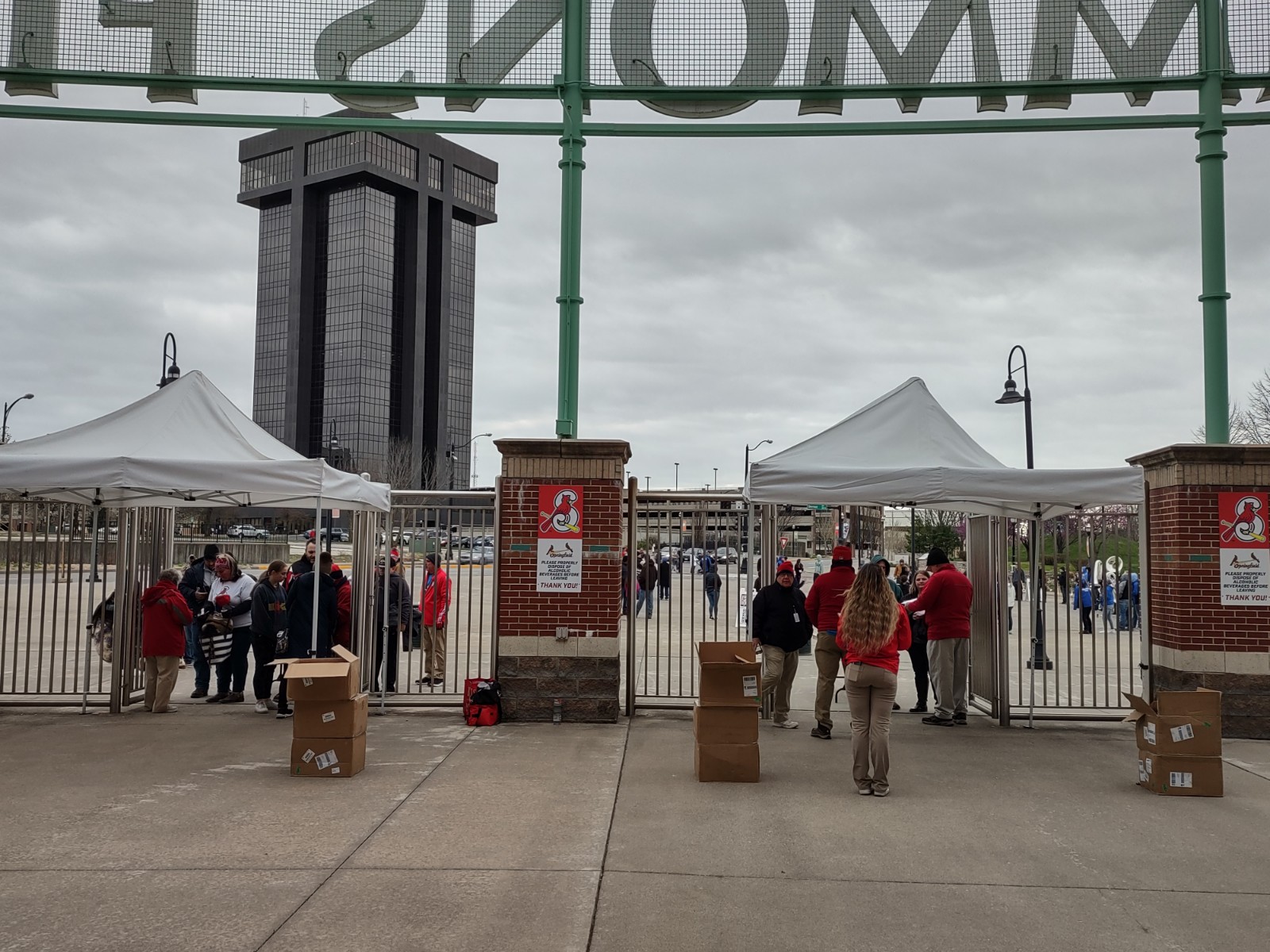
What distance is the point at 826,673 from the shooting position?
9.62 metres

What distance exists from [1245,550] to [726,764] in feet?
19.4

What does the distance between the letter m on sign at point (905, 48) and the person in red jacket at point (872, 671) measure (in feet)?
19.3

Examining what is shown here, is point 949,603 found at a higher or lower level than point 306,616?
higher

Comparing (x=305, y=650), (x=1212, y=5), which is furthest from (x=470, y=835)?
(x=1212, y=5)

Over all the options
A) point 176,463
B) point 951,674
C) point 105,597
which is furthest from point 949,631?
point 105,597

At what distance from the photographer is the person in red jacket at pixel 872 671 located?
24.2ft

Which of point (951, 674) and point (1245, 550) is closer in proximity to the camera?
point (1245, 550)

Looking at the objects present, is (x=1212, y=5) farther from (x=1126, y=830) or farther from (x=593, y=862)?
(x=593, y=862)

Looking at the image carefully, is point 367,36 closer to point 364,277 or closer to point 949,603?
point 949,603

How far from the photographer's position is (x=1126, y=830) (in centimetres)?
649

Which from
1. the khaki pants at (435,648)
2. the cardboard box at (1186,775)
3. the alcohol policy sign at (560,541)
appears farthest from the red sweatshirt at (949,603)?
the khaki pants at (435,648)

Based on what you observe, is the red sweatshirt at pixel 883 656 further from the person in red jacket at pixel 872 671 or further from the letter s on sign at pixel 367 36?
the letter s on sign at pixel 367 36

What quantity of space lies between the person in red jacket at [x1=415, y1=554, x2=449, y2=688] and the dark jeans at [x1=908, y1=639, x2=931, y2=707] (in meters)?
5.31

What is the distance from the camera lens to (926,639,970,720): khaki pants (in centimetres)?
1034
